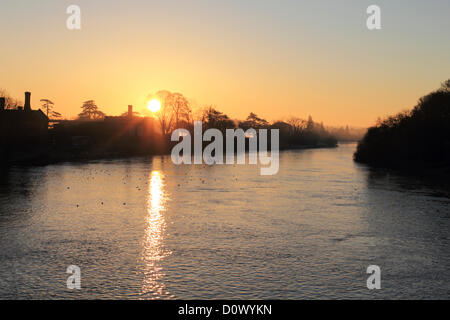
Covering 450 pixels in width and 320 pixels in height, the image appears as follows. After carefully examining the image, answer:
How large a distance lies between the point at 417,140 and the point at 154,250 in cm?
5419

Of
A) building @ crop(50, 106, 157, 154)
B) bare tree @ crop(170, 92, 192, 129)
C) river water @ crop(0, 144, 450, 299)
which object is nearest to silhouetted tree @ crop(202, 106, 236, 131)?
bare tree @ crop(170, 92, 192, 129)

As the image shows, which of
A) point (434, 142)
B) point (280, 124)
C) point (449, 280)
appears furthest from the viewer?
point (280, 124)

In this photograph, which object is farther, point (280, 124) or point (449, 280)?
point (280, 124)

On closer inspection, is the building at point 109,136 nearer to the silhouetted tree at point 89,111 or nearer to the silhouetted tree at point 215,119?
the silhouetted tree at point 215,119

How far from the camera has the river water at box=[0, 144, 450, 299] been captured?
1051 cm

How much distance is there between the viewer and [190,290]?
10.2 m

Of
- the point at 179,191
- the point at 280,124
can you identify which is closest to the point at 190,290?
the point at 179,191

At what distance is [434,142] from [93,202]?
48418mm

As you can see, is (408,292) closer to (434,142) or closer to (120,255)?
(120,255)

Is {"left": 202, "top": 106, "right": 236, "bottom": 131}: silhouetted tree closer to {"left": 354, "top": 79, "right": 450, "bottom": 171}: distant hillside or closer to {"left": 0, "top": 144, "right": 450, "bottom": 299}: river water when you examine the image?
{"left": 354, "top": 79, "right": 450, "bottom": 171}: distant hillside

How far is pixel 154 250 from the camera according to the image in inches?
548

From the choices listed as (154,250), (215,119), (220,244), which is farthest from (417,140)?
(215,119)

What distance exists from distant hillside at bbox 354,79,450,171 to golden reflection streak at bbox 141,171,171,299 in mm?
42949

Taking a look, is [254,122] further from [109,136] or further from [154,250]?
[154,250]
